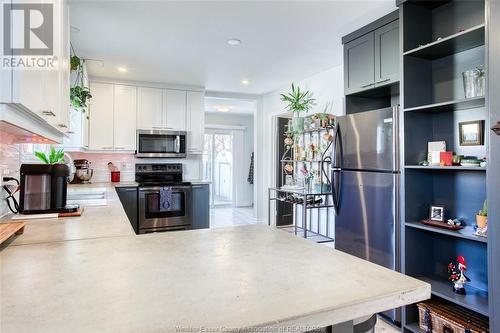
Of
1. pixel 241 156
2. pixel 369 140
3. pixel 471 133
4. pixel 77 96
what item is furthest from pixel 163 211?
pixel 241 156

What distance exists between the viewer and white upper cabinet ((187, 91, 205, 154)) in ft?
16.7

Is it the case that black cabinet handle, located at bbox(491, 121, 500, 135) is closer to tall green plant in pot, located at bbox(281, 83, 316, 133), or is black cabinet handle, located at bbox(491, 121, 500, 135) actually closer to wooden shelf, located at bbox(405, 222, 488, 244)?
wooden shelf, located at bbox(405, 222, 488, 244)

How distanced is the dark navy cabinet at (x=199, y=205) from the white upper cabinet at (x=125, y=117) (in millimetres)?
1248

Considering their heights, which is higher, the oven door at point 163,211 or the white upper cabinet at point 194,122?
the white upper cabinet at point 194,122

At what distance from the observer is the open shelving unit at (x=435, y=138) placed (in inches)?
82.7

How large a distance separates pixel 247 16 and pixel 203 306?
250cm

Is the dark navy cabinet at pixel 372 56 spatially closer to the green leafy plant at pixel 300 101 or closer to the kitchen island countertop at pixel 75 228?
the green leafy plant at pixel 300 101

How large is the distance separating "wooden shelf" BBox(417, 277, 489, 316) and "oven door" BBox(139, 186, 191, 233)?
3238 millimetres

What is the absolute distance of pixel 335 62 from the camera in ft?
12.6

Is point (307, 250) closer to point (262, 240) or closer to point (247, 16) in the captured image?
point (262, 240)

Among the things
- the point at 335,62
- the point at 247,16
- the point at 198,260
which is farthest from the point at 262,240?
the point at 335,62

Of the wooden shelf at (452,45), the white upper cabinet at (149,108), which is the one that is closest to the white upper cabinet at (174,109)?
the white upper cabinet at (149,108)

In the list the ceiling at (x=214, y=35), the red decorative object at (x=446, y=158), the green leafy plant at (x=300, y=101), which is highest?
the ceiling at (x=214, y=35)

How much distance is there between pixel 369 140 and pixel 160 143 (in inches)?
133
